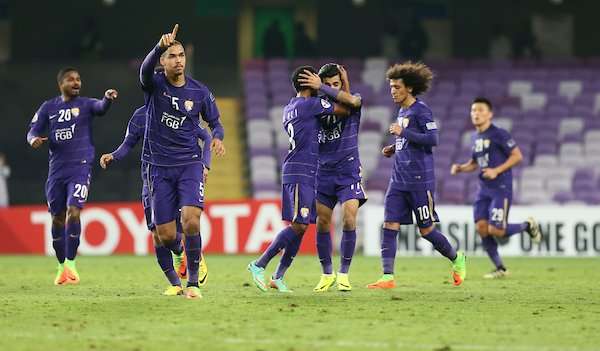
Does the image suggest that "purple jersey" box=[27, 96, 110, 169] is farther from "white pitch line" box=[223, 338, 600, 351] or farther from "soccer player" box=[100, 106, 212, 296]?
"white pitch line" box=[223, 338, 600, 351]

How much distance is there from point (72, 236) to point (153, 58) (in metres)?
4.12

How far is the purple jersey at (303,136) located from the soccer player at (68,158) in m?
2.96

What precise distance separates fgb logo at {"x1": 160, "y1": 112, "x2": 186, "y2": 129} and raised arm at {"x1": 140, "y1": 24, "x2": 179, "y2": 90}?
294 mm

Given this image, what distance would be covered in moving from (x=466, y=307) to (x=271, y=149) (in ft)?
53.4

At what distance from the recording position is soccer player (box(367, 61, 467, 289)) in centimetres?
1305

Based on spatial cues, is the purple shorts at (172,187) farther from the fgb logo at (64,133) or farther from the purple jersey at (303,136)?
the fgb logo at (64,133)

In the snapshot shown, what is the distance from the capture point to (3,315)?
10.1 metres

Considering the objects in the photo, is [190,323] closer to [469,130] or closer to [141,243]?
[141,243]

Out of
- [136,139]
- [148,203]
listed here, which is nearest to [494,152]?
[148,203]

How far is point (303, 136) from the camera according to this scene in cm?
1205

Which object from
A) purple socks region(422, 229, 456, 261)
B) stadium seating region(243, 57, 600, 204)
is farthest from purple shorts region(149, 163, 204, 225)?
stadium seating region(243, 57, 600, 204)

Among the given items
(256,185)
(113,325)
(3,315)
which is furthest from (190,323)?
(256,185)

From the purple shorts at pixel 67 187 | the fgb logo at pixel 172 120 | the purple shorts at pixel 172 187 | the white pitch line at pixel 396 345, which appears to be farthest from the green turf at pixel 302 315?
the fgb logo at pixel 172 120

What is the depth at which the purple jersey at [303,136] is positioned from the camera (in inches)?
473
